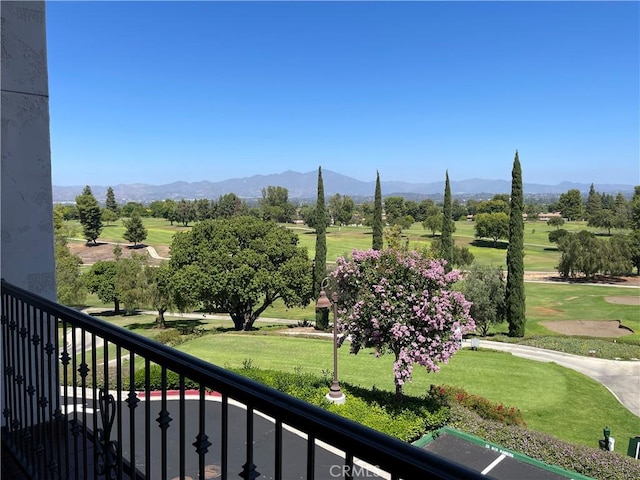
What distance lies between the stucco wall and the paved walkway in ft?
54.1

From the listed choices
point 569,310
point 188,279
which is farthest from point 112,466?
point 569,310

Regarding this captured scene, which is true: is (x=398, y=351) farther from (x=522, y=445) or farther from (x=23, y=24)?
(x=23, y=24)

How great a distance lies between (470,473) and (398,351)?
411 inches

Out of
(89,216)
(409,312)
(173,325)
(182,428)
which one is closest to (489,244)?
(173,325)

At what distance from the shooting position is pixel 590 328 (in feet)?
91.6

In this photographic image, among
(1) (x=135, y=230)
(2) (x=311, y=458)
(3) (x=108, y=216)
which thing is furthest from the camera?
(3) (x=108, y=216)

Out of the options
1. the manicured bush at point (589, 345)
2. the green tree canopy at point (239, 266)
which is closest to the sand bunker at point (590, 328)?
the manicured bush at point (589, 345)

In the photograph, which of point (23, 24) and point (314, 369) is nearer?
point (23, 24)

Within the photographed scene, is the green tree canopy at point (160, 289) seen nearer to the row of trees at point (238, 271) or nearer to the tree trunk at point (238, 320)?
the row of trees at point (238, 271)

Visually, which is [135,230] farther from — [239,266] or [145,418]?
[145,418]

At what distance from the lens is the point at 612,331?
27.0m

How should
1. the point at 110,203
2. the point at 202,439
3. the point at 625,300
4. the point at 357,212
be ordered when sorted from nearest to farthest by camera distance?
the point at 202,439, the point at 625,300, the point at 110,203, the point at 357,212

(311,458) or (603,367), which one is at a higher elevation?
(311,458)

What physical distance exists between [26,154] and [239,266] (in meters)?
20.7
